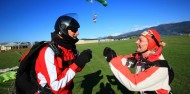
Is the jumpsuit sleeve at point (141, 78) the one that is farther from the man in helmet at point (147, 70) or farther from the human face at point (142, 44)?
the human face at point (142, 44)

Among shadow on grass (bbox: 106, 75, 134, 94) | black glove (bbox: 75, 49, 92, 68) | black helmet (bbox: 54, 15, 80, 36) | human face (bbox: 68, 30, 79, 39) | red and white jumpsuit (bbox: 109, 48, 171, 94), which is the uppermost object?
black helmet (bbox: 54, 15, 80, 36)

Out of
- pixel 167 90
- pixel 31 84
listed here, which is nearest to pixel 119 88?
pixel 167 90

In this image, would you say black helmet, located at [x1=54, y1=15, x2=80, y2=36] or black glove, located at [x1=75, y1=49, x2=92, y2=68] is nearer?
black glove, located at [x1=75, y1=49, x2=92, y2=68]

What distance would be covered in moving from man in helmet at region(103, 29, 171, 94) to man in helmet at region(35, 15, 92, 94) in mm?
719

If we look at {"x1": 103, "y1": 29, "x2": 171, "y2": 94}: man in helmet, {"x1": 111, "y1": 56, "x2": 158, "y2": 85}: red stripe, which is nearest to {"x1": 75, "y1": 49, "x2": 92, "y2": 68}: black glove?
{"x1": 103, "y1": 29, "x2": 171, "y2": 94}: man in helmet

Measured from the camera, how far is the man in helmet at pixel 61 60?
11.8ft

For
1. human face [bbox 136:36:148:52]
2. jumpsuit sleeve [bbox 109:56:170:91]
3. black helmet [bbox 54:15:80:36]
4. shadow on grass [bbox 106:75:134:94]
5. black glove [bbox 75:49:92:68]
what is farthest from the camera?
shadow on grass [bbox 106:75:134:94]

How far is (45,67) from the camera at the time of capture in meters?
3.60

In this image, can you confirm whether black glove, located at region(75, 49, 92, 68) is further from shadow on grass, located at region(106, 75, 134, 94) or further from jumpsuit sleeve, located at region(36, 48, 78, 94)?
shadow on grass, located at region(106, 75, 134, 94)

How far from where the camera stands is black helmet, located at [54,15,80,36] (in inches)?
165

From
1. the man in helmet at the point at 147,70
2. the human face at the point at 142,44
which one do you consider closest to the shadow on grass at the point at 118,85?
the man in helmet at the point at 147,70

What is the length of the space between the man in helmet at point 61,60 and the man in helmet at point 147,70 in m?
0.72

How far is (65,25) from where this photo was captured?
4211 mm

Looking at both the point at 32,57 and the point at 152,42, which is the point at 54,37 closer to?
the point at 32,57
